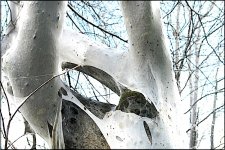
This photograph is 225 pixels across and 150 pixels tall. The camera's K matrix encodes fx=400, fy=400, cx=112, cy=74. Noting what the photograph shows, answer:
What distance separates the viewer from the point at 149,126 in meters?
1.99

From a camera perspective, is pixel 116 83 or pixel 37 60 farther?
pixel 116 83

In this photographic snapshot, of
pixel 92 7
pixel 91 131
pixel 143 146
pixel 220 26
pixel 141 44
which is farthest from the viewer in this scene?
pixel 220 26

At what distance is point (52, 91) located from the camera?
2090 millimetres

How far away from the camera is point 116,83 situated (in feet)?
7.53

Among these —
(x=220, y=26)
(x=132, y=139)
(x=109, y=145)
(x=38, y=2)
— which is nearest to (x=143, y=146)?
(x=132, y=139)

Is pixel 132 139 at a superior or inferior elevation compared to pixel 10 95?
inferior

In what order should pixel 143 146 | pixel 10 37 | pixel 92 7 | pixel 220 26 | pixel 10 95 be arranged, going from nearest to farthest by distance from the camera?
1. pixel 143 146
2. pixel 10 95
3. pixel 10 37
4. pixel 92 7
5. pixel 220 26

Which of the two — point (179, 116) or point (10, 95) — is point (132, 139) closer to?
point (179, 116)

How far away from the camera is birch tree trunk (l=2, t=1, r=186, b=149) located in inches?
76.7

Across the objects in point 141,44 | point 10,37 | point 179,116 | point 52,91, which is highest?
point 10,37

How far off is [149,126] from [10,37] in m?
1.16

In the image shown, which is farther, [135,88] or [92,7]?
[92,7]

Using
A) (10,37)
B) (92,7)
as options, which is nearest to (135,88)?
(10,37)

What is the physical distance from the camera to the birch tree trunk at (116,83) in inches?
76.7
